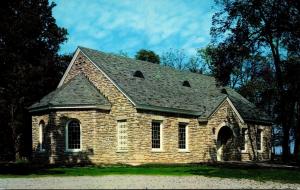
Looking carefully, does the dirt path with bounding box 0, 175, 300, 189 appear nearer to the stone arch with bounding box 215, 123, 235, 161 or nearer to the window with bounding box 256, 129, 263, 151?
the stone arch with bounding box 215, 123, 235, 161

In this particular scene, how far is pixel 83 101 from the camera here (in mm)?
34844

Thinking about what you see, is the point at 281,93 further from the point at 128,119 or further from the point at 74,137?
the point at 74,137

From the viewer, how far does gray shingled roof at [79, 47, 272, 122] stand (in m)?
36.5

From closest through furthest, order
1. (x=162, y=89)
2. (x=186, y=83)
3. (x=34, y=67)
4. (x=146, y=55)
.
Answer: (x=34, y=67) → (x=162, y=89) → (x=186, y=83) → (x=146, y=55)

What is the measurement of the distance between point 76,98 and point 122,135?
412 cm

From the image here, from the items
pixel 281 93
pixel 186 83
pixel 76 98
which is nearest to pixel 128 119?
pixel 76 98

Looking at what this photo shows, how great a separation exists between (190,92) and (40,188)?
1043 inches

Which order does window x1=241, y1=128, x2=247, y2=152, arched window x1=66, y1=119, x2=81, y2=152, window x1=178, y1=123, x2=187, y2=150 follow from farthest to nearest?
window x1=241, y1=128, x2=247, y2=152, window x1=178, y1=123, x2=187, y2=150, arched window x1=66, y1=119, x2=81, y2=152

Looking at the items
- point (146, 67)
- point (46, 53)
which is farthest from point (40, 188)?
point (46, 53)

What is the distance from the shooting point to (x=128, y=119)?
35031 mm

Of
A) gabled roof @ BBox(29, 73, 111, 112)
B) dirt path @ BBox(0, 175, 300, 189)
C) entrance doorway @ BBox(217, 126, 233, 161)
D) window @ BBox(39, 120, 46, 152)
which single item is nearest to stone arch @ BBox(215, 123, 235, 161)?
entrance doorway @ BBox(217, 126, 233, 161)

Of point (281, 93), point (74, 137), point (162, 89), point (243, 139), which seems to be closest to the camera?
point (74, 137)

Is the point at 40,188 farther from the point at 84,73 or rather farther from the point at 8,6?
the point at 84,73

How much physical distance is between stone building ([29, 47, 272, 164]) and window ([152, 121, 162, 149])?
0.07 meters
